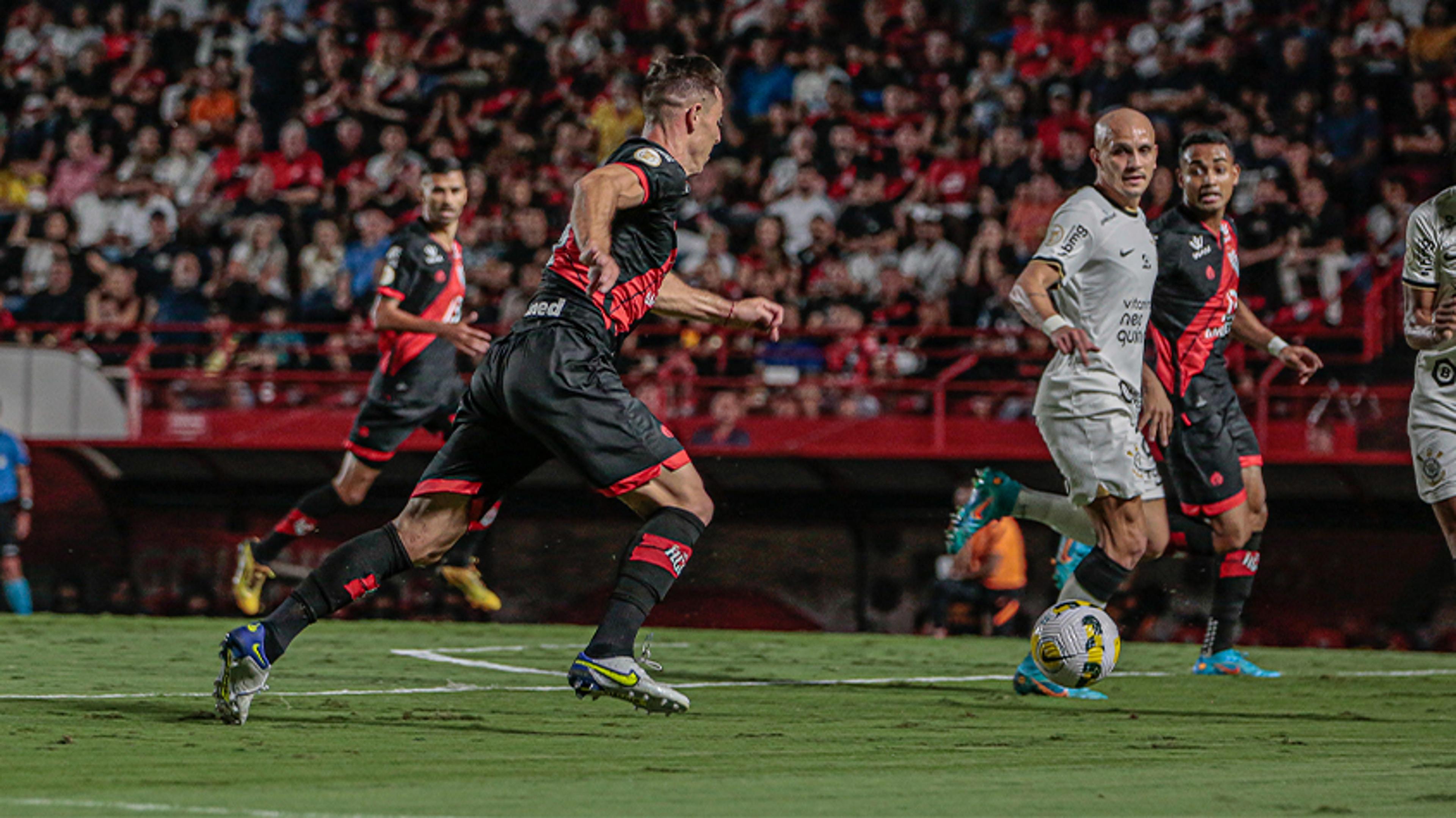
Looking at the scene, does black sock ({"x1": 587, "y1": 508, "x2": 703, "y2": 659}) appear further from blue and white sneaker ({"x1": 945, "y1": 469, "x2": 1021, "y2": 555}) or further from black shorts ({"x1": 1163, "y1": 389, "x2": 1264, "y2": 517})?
black shorts ({"x1": 1163, "y1": 389, "x2": 1264, "y2": 517})

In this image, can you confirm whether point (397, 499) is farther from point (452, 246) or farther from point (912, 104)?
point (912, 104)

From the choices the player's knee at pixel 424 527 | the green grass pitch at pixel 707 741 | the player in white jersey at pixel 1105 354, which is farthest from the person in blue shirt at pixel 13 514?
the player in white jersey at pixel 1105 354

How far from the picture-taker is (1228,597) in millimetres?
9789

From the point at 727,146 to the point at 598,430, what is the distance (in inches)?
527

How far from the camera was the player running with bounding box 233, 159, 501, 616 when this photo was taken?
11.0 m

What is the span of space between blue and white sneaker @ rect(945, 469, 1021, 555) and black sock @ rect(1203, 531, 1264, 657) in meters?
1.47

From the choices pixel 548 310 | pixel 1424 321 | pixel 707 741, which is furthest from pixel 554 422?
pixel 1424 321

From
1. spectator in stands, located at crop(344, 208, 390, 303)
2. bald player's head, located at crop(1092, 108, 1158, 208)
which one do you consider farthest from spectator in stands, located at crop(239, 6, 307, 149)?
bald player's head, located at crop(1092, 108, 1158, 208)

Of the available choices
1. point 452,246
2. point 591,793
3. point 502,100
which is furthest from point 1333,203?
point 591,793

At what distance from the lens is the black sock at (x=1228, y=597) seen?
9.73 metres

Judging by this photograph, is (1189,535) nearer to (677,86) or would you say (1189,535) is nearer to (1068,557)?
(1068,557)

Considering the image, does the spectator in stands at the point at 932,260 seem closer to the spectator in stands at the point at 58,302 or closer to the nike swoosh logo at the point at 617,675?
the spectator in stands at the point at 58,302

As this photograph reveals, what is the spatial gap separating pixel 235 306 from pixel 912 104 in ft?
23.5

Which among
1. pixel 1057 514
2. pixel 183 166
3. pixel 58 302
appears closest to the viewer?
pixel 1057 514
